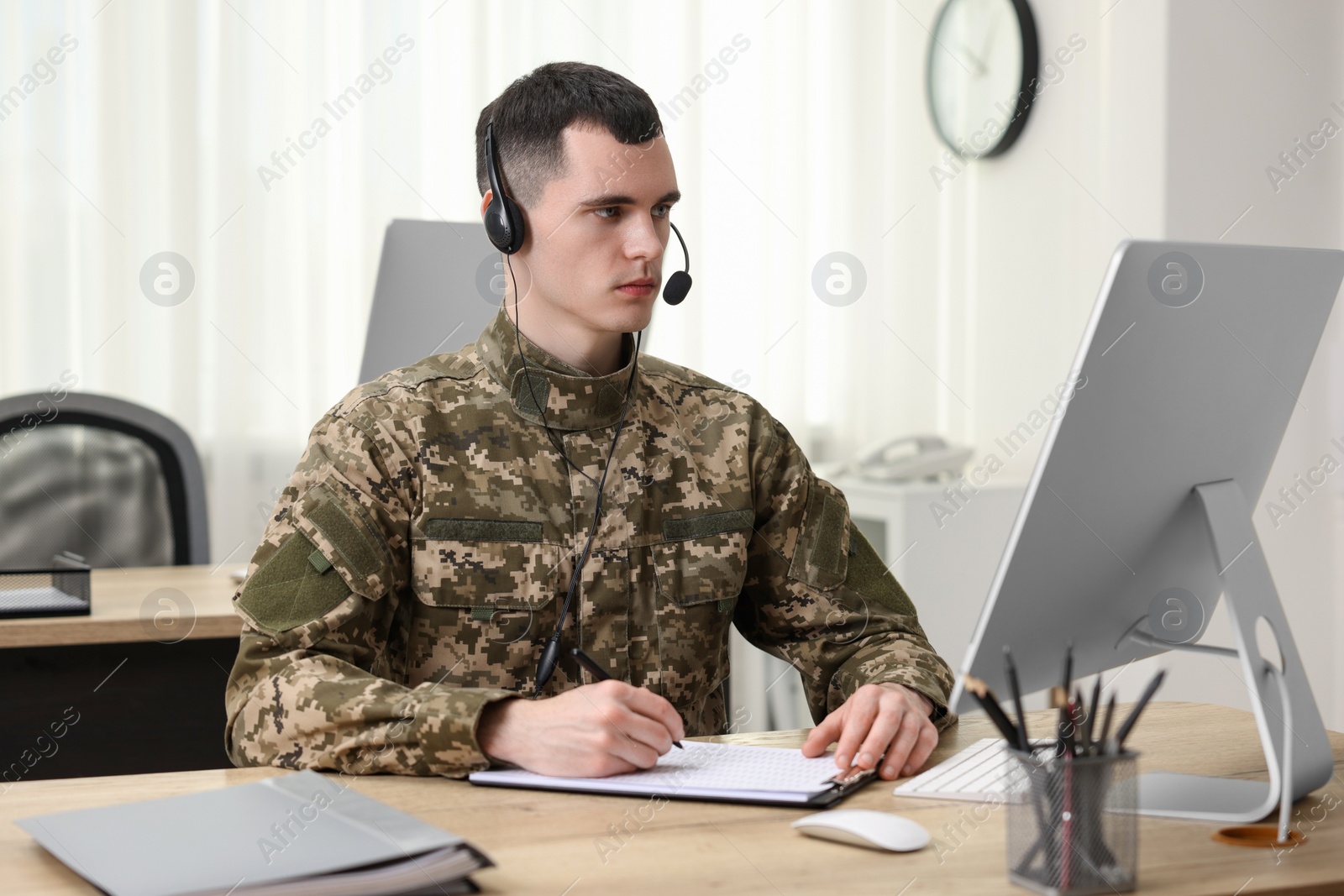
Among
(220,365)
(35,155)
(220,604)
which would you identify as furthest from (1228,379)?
(35,155)

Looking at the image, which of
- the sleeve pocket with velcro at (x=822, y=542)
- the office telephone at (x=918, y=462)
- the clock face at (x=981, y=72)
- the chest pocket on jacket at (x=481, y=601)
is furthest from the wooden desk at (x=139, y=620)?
the clock face at (x=981, y=72)

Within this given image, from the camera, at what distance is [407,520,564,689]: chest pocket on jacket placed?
4.00ft

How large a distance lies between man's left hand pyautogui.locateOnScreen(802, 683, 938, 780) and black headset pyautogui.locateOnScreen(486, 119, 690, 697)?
0.97 feet

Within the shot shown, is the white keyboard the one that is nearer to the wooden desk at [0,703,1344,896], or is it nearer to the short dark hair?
the wooden desk at [0,703,1344,896]

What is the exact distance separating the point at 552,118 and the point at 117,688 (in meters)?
1.06

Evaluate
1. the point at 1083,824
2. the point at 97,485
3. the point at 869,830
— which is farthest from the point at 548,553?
the point at 97,485

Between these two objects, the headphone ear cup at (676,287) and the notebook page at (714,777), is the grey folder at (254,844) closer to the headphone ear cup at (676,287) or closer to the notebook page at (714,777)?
the notebook page at (714,777)

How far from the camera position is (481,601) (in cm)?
123

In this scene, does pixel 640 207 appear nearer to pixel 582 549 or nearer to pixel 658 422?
pixel 658 422

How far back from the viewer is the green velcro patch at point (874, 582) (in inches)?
52.7

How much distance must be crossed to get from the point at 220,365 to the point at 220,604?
1116mm

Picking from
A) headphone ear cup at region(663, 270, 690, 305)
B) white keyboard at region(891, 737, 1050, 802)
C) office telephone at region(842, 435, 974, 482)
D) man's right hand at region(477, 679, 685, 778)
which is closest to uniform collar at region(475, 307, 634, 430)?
headphone ear cup at region(663, 270, 690, 305)

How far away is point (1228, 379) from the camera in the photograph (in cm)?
91

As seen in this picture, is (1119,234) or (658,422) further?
(1119,234)
